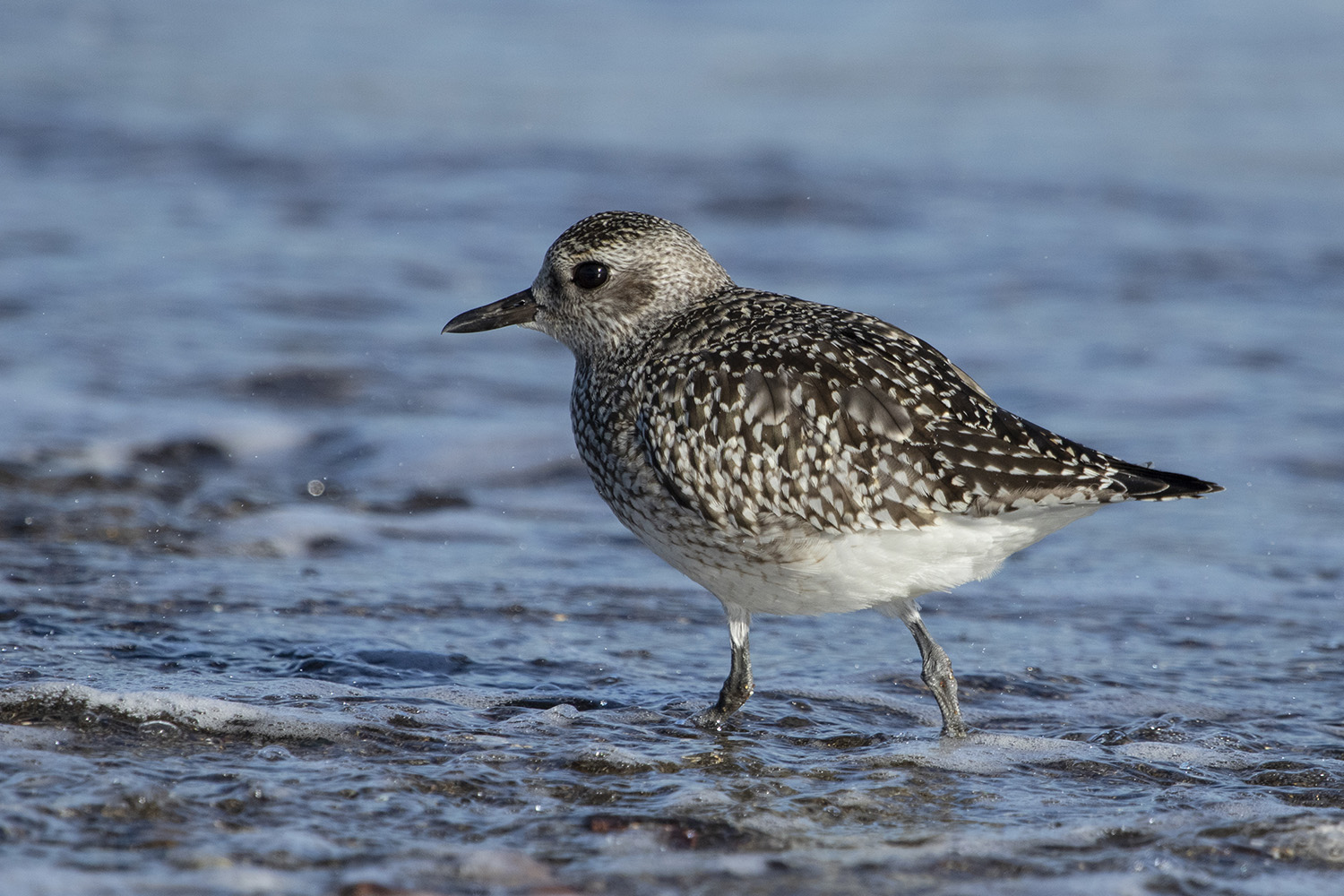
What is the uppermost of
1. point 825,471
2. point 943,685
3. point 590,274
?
point 590,274

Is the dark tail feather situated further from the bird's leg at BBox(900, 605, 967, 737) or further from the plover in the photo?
the bird's leg at BBox(900, 605, 967, 737)

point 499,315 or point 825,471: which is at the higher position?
point 499,315

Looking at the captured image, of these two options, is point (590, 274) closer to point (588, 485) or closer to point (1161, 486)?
point (1161, 486)

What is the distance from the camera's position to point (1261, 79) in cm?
1798

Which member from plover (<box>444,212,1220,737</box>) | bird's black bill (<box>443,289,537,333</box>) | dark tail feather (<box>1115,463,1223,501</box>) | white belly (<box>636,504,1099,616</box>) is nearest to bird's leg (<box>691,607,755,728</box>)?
plover (<box>444,212,1220,737</box>)

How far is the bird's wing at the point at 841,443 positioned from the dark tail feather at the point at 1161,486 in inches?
1.6

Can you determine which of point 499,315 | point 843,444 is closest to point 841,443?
point 843,444

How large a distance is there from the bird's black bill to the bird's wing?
1.05m

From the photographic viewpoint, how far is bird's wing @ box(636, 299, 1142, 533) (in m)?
4.76

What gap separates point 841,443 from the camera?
4.89 meters

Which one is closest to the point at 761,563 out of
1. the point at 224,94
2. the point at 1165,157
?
the point at 1165,157

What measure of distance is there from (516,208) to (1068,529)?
773cm

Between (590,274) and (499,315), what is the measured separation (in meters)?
0.49

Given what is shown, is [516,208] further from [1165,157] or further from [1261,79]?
[1261,79]
